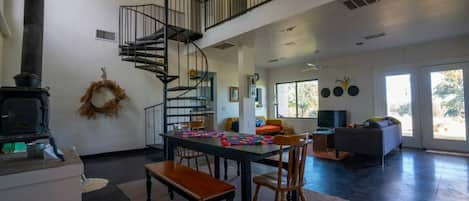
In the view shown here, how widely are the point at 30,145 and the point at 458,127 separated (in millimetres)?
7855

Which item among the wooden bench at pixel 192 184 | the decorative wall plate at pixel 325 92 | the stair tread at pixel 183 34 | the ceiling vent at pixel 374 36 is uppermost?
the stair tread at pixel 183 34

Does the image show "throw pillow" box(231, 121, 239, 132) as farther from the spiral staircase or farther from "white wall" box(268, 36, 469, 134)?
"white wall" box(268, 36, 469, 134)

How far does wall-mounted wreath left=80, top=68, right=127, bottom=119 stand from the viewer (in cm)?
488

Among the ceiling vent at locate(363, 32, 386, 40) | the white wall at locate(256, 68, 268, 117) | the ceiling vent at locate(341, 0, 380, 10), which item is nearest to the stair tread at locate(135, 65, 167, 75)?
the ceiling vent at locate(341, 0, 380, 10)

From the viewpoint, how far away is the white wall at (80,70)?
452 centimetres

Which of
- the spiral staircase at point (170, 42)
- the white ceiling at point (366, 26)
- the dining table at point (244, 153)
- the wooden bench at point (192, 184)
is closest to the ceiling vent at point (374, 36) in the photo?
the white ceiling at point (366, 26)

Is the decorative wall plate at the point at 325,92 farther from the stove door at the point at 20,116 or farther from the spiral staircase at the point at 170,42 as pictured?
the stove door at the point at 20,116

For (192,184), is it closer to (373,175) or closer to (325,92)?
(373,175)

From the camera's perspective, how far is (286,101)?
890cm

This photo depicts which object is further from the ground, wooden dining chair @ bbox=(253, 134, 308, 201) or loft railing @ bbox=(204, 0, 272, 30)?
loft railing @ bbox=(204, 0, 272, 30)

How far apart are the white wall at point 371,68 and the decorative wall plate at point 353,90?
0.32 ft

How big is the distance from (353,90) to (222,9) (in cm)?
470

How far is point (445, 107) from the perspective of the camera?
17.5 ft

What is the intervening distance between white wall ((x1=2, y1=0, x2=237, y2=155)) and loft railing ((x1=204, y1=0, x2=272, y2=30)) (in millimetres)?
2083
